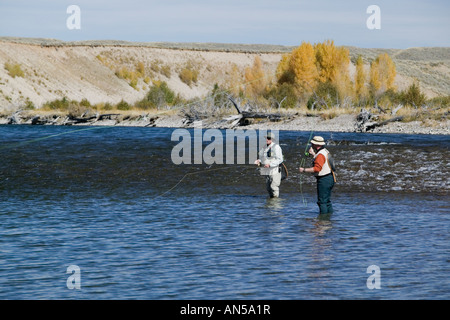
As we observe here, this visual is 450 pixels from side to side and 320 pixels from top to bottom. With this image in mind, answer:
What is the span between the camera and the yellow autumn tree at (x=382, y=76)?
60625 mm

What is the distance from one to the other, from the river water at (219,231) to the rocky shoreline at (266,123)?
10572 mm

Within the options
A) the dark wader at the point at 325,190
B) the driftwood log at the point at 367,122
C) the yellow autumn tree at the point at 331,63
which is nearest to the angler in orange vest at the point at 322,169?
the dark wader at the point at 325,190

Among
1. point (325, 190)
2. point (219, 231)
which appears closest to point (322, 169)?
point (325, 190)

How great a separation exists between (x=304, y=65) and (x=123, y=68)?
62.6m

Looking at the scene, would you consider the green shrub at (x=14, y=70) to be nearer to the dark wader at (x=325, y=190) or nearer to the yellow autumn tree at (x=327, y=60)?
the yellow autumn tree at (x=327, y=60)

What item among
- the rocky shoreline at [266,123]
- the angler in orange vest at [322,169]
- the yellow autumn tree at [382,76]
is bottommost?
the rocky shoreline at [266,123]

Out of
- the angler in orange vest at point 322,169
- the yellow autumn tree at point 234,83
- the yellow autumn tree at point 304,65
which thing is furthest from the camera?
the yellow autumn tree at point 234,83

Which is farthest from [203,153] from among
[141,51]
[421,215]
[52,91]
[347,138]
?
[141,51]

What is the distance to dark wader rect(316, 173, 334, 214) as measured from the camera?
12.8 metres

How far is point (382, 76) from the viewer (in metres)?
62.2

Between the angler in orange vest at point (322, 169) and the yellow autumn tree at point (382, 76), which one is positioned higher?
the yellow autumn tree at point (382, 76)

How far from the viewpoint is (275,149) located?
15.0 m

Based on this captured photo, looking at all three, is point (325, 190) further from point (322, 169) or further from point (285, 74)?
point (285, 74)

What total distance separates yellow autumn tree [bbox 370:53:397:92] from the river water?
3757 centimetres
